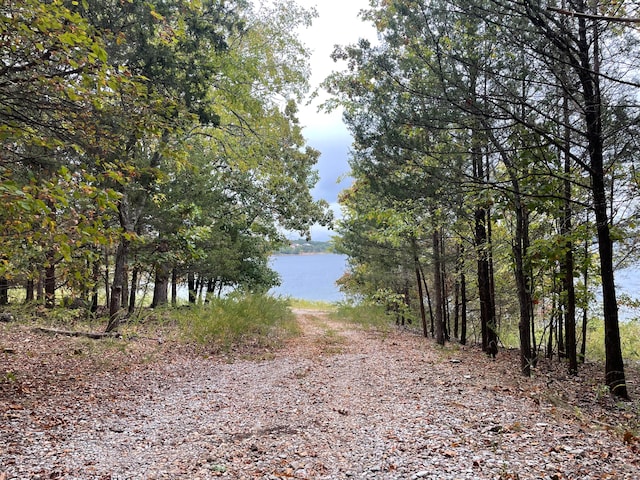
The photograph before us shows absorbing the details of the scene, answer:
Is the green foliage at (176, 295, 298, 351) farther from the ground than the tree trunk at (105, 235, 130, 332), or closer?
closer

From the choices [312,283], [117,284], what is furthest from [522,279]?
[312,283]

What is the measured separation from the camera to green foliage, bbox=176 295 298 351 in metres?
7.56

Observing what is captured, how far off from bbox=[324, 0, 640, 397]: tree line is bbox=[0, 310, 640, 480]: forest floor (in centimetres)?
201

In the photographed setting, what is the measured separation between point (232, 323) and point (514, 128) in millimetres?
6125

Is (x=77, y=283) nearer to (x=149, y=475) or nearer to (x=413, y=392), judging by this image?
(x=149, y=475)

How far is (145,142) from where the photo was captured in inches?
231

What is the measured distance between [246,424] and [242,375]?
2073 mm

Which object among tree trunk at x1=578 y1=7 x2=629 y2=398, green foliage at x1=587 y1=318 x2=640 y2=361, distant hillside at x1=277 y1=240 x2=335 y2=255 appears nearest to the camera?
tree trunk at x1=578 y1=7 x2=629 y2=398

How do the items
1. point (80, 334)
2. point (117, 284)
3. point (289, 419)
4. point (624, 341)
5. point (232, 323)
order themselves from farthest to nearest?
point (624, 341)
point (232, 323)
point (117, 284)
point (80, 334)
point (289, 419)

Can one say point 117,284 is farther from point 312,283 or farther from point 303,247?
point 312,283

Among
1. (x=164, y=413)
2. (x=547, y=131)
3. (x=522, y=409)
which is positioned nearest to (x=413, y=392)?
(x=522, y=409)

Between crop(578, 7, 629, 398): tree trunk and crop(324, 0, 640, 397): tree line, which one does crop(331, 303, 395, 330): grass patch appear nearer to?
crop(324, 0, 640, 397): tree line

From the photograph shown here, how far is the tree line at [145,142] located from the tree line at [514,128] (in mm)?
2227

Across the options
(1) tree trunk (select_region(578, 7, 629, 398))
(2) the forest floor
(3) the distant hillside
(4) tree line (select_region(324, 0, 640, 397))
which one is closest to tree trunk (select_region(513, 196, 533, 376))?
(4) tree line (select_region(324, 0, 640, 397))
